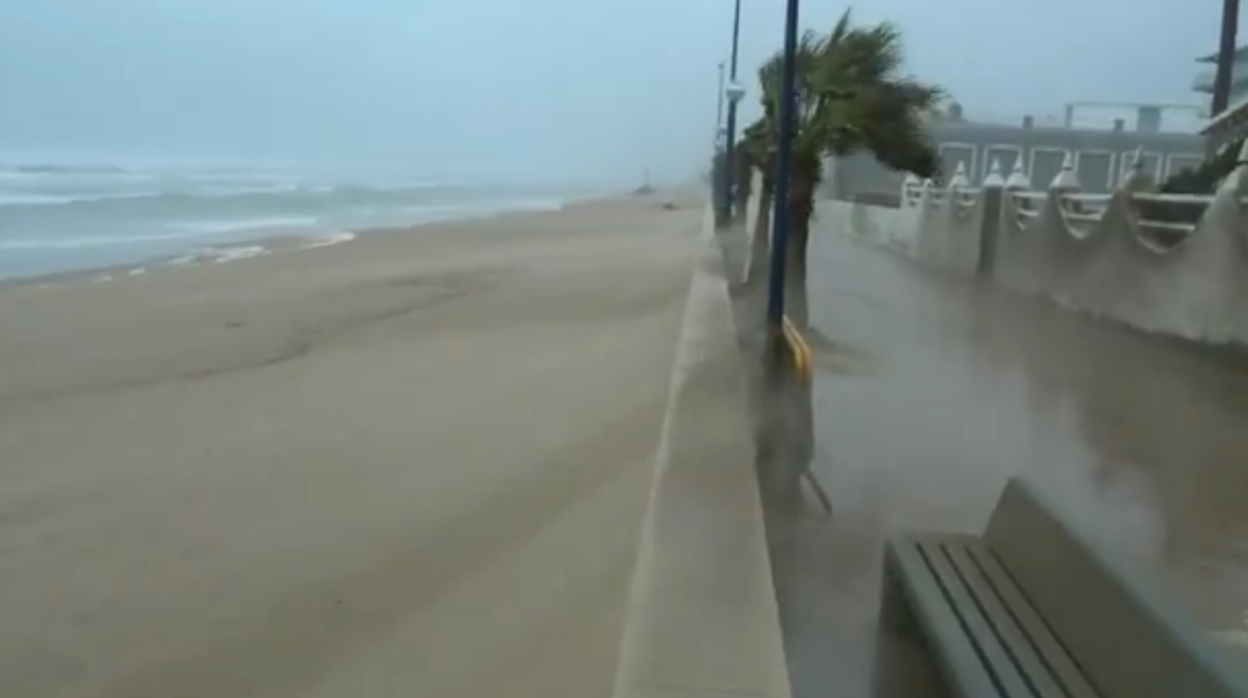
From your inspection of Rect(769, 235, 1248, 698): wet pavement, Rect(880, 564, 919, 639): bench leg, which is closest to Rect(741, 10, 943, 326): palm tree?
→ Rect(769, 235, 1248, 698): wet pavement

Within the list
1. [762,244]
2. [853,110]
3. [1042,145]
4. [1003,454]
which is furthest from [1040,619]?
[1042,145]

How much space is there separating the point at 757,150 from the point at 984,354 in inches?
244

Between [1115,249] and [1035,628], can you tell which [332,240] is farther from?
[1035,628]

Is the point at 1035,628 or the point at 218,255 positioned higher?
the point at 1035,628

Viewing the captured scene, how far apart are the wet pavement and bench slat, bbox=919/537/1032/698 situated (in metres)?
0.29

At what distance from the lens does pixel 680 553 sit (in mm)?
3461

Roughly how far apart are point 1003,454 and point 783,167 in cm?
200

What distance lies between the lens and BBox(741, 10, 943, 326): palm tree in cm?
1122

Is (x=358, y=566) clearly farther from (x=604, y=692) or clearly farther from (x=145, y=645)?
(x=604, y=692)

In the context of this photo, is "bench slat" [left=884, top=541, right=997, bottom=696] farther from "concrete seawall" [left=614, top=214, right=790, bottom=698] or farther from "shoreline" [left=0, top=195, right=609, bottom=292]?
"shoreline" [left=0, top=195, right=609, bottom=292]

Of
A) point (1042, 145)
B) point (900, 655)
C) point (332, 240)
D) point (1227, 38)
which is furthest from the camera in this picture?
point (1042, 145)

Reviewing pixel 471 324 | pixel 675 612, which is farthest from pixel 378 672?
pixel 471 324

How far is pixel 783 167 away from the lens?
7.60m

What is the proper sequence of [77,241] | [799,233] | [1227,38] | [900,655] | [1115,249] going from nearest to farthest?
[900,655], [799,233], [1115,249], [1227,38], [77,241]
